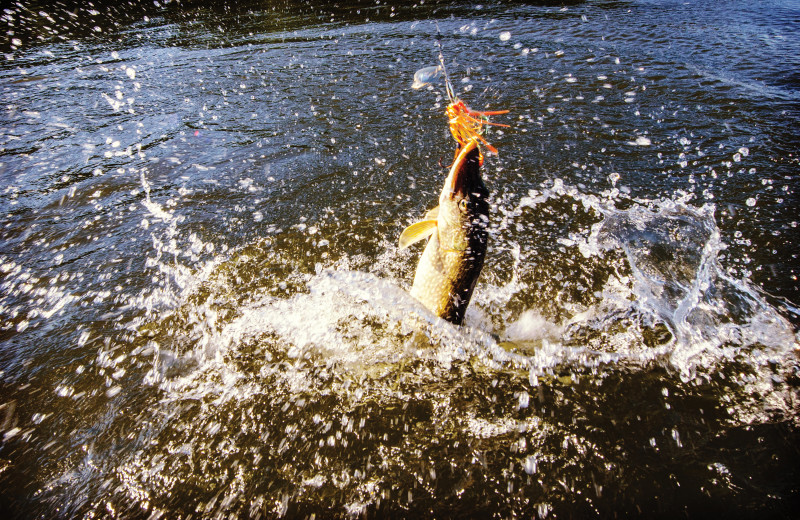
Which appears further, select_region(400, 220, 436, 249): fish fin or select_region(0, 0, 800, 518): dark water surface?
select_region(400, 220, 436, 249): fish fin

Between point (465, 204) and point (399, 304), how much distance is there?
1.01 meters

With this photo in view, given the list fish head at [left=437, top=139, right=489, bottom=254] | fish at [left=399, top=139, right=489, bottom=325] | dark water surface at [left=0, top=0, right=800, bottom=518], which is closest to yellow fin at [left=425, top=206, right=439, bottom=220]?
fish at [left=399, top=139, right=489, bottom=325]

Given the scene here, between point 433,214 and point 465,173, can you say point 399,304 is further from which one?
point 465,173

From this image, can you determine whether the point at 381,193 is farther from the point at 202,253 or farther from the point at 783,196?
the point at 783,196

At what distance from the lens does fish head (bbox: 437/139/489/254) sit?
215cm

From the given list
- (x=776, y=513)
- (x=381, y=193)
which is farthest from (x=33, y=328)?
(x=776, y=513)

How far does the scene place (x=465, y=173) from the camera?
216cm

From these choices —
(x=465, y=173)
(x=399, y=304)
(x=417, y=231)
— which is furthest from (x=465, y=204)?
(x=399, y=304)

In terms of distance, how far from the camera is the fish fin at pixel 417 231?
2.34 m

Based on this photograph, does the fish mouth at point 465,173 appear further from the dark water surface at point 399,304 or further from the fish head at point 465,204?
the dark water surface at point 399,304

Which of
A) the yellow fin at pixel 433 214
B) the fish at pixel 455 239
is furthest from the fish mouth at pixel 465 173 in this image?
the yellow fin at pixel 433 214

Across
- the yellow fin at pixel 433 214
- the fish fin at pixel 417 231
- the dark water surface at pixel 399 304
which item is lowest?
the dark water surface at pixel 399 304

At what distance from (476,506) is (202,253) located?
2897 mm

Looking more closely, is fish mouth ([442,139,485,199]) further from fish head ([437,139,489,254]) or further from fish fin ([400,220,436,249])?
fish fin ([400,220,436,249])
